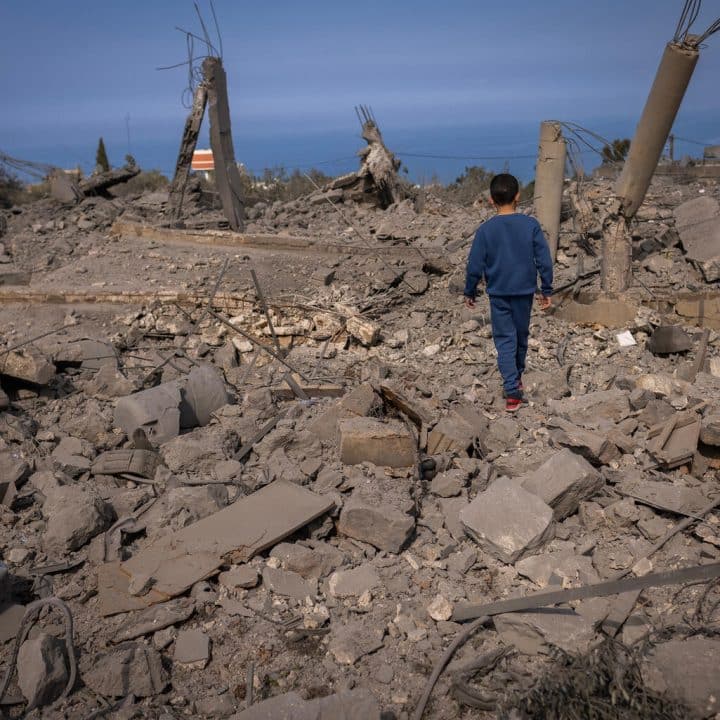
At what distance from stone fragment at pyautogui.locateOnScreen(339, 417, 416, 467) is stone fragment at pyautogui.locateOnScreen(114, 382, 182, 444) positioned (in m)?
1.43

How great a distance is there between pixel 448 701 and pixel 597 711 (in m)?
0.63

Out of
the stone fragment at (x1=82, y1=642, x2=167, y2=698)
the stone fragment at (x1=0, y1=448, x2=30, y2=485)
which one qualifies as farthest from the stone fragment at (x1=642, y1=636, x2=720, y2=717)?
the stone fragment at (x1=0, y1=448, x2=30, y2=485)

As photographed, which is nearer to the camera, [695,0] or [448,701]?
[448,701]

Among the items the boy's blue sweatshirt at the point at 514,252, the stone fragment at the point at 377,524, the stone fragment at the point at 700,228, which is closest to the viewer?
the stone fragment at the point at 377,524

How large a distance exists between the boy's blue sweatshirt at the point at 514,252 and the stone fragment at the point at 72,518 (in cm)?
301

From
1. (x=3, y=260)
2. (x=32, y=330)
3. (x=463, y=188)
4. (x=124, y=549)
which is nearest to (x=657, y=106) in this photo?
(x=124, y=549)

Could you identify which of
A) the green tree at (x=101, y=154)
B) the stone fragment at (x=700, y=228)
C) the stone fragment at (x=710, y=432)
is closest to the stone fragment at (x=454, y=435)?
the stone fragment at (x=710, y=432)

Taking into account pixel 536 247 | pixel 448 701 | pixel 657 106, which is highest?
pixel 657 106

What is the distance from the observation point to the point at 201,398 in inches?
223

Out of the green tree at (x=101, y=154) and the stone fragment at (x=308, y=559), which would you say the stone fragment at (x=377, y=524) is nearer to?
the stone fragment at (x=308, y=559)

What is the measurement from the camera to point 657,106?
6.74 meters

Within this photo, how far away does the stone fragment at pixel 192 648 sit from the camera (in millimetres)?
3285

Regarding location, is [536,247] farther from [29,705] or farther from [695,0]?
[29,705]

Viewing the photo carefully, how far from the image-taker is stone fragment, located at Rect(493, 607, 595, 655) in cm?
317
